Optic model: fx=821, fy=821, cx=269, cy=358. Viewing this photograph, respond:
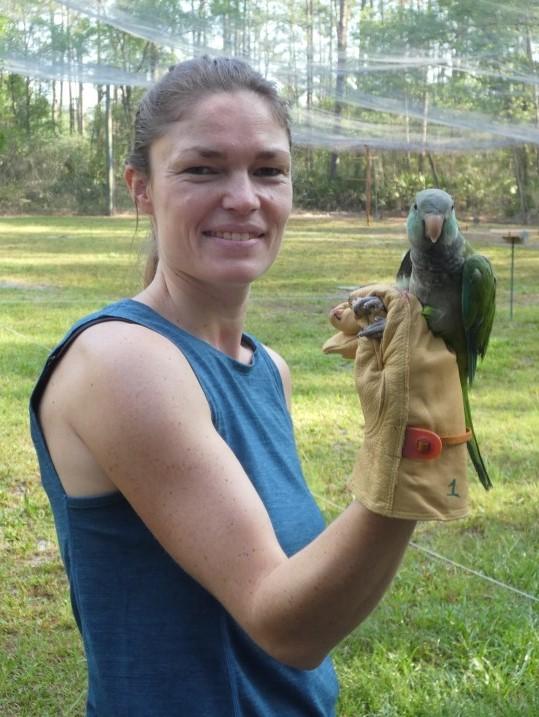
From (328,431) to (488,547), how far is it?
→ 4.90 ft

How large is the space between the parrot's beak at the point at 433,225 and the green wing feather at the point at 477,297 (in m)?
0.10

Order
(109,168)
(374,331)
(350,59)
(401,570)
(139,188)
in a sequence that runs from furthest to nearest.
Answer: (109,168) → (350,59) → (401,570) → (139,188) → (374,331)

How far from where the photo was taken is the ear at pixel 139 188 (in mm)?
1321

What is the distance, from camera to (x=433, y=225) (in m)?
1.39

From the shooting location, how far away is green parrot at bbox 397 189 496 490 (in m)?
1.39

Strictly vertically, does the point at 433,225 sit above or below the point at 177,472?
above

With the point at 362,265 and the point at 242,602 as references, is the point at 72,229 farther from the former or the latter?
the point at 242,602

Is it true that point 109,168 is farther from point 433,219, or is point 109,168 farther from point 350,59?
point 433,219

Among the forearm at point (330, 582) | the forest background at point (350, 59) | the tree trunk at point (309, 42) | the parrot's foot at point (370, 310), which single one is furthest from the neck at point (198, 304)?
the tree trunk at point (309, 42)

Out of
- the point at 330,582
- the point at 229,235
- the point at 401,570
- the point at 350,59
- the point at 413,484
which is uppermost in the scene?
the point at 350,59

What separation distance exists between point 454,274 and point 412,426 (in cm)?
57

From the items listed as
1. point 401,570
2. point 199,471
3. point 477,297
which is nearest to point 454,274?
point 477,297

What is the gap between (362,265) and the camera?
1176cm

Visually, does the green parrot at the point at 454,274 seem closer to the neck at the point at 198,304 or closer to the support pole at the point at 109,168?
the neck at the point at 198,304
